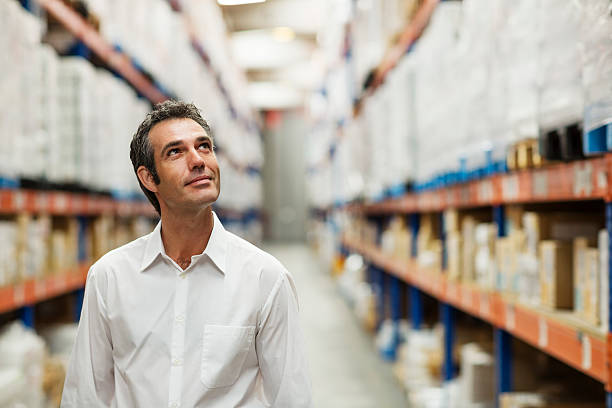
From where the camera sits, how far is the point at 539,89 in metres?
2.17

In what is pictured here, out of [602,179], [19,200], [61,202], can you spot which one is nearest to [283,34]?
[61,202]

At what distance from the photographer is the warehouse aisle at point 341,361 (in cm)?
481

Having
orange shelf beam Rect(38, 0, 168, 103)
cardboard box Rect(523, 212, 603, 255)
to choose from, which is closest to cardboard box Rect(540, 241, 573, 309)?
cardboard box Rect(523, 212, 603, 255)

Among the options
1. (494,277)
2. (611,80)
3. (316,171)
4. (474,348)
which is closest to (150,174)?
(611,80)

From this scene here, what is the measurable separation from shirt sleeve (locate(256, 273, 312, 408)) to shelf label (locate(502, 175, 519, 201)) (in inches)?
52.3

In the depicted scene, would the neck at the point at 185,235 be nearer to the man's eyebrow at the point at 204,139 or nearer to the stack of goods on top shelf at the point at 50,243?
the man's eyebrow at the point at 204,139

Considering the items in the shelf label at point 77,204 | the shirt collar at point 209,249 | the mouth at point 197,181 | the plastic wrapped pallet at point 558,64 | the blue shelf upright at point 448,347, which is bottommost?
the blue shelf upright at point 448,347

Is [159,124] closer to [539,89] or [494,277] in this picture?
[539,89]

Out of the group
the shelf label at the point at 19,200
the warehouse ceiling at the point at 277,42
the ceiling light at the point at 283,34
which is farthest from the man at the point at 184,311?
the ceiling light at the point at 283,34

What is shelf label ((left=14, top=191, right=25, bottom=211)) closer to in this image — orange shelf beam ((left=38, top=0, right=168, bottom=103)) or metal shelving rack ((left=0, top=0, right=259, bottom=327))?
metal shelving rack ((left=0, top=0, right=259, bottom=327))

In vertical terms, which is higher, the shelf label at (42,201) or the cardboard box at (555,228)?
the shelf label at (42,201)

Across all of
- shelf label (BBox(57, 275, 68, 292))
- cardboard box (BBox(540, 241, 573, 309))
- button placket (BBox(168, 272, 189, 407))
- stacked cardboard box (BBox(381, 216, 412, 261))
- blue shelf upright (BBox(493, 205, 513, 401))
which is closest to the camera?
button placket (BBox(168, 272, 189, 407))

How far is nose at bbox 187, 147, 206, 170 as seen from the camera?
1.60 meters

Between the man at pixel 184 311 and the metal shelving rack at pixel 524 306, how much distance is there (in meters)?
0.91
